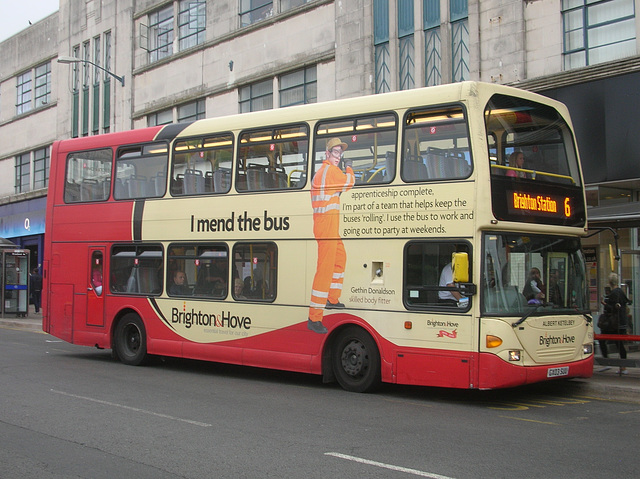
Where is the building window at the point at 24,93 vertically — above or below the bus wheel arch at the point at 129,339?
above

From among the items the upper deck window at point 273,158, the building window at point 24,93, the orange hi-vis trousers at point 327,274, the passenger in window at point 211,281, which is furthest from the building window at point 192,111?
the orange hi-vis trousers at point 327,274

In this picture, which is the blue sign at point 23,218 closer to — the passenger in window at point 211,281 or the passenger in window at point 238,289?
the passenger in window at point 211,281

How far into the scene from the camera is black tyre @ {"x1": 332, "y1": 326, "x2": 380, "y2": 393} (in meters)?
10.9

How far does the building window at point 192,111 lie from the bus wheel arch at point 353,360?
1761cm

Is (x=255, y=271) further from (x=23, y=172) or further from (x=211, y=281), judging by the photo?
(x=23, y=172)

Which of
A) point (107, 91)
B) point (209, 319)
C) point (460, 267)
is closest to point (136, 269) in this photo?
point (209, 319)

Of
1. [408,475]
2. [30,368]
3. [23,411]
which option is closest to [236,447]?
[408,475]

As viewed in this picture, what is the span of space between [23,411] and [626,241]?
12.5 meters

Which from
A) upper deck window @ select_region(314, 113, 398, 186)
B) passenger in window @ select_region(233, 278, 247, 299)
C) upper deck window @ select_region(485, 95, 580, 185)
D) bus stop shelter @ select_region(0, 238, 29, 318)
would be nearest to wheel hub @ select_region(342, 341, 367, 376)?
passenger in window @ select_region(233, 278, 247, 299)

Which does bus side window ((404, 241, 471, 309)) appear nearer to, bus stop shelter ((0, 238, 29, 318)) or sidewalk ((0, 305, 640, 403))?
sidewalk ((0, 305, 640, 403))

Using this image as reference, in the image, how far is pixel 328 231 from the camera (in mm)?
11398

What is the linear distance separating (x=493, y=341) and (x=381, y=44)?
510 inches

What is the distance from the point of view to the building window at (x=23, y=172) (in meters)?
39.0

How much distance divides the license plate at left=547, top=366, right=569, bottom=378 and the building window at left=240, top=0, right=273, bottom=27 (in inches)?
703
